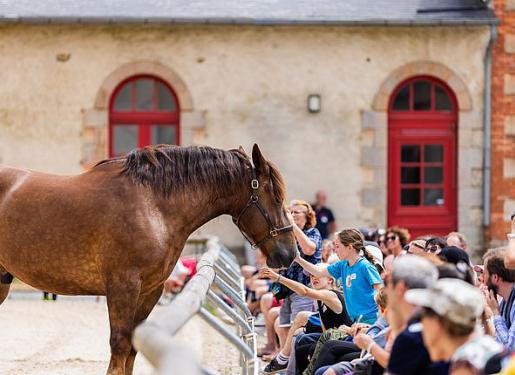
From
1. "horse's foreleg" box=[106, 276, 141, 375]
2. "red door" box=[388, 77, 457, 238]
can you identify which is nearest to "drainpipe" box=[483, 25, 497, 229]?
"red door" box=[388, 77, 457, 238]

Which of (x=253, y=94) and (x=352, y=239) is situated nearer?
(x=352, y=239)

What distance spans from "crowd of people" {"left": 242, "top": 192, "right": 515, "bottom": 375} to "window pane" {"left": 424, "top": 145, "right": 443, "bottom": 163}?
6.22 meters

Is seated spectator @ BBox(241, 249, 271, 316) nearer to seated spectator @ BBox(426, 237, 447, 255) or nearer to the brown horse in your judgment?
seated spectator @ BBox(426, 237, 447, 255)

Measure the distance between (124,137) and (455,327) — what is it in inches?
606

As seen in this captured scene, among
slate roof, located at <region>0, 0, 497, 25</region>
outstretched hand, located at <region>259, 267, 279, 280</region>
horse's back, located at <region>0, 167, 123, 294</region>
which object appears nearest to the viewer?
horse's back, located at <region>0, 167, 123, 294</region>

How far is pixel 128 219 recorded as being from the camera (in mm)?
7379

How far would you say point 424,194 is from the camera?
19188mm

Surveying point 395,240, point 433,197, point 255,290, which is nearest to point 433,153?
point 433,197

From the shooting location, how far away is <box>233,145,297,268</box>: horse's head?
790cm

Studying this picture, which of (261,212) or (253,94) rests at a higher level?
(253,94)

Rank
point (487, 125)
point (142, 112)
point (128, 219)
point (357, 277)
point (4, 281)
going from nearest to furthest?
point (128, 219) → point (357, 277) → point (4, 281) → point (487, 125) → point (142, 112)

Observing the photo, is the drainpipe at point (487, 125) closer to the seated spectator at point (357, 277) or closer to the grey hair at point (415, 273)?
the seated spectator at point (357, 277)

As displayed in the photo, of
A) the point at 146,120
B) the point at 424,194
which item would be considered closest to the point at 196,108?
the point at 146,120

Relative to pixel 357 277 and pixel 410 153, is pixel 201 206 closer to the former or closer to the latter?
pixel 357 277
